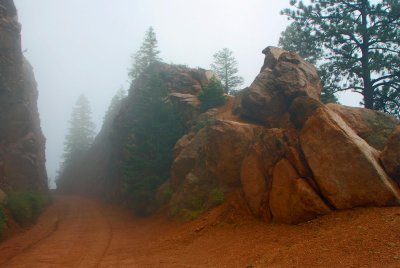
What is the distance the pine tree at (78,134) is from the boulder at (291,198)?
194 ft

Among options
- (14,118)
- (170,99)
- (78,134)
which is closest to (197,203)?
(170,99)

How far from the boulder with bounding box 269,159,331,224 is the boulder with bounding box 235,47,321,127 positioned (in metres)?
4.30

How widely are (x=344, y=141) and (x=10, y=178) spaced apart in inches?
1133

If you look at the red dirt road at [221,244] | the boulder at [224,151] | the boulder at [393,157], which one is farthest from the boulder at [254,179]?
the boulder at [393,157]

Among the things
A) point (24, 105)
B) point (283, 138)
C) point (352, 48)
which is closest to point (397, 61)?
point (352, 48)

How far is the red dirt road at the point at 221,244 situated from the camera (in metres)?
9.75

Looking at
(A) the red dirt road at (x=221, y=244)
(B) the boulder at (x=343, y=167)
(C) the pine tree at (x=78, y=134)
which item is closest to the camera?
(A) the red dirt road at (x=221, y=244)

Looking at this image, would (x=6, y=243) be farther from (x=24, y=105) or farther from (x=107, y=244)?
(x=24, y=105)

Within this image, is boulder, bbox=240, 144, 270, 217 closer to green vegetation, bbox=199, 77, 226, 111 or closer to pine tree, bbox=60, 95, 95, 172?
green vegetation, bbox=199, 77, 226, 111

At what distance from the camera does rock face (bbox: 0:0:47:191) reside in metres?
30.1

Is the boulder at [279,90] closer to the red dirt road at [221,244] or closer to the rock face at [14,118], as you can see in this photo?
the red dirt road at [221,244]

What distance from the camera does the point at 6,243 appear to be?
1761 cm

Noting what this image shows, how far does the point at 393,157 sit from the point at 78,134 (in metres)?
65.8

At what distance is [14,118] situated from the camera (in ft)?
107
